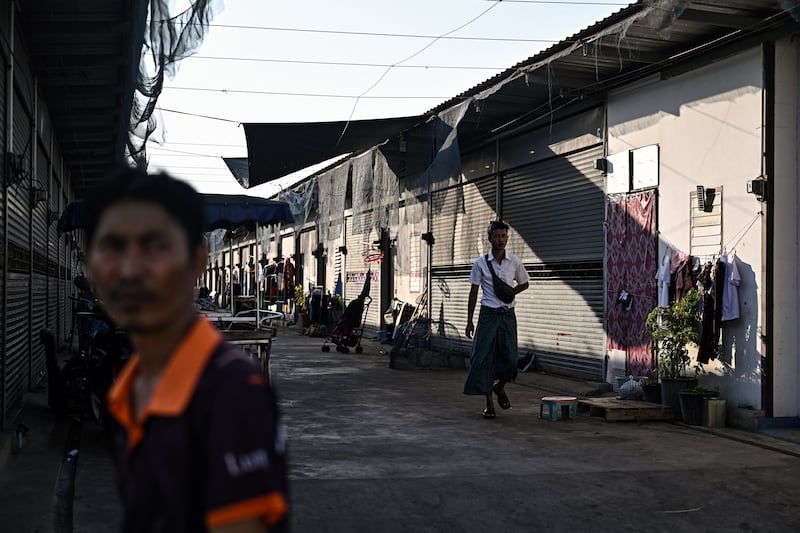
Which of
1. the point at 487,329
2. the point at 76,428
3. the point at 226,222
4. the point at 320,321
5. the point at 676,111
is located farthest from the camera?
the point at 320,321

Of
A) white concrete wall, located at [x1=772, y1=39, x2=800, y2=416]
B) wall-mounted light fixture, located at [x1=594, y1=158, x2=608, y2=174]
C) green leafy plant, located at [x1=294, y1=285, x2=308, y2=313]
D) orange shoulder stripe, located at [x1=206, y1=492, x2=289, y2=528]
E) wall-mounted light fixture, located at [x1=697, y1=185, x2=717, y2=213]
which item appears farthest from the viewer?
green leafy plant, located at [x1=294, y1=285, x2=308, y2=313]

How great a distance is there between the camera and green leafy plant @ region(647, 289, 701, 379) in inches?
336

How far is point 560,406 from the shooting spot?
861 cm

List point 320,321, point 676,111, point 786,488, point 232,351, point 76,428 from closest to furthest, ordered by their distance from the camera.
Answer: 1. point 232,351
2. point 786,488
3. point 76,428
4. point 676,111
5. point 320,321

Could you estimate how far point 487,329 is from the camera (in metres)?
8.53

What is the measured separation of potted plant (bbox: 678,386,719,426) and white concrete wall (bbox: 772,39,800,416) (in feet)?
2.10

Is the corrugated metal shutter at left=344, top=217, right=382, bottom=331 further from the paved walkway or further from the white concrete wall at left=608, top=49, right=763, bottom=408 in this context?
the paved walkway

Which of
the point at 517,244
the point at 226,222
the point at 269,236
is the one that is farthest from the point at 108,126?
the point at 269,236

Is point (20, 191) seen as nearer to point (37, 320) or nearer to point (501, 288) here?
point (37, 320)

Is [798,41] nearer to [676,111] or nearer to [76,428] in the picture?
[676,111]

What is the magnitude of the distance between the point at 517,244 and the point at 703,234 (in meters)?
4.89

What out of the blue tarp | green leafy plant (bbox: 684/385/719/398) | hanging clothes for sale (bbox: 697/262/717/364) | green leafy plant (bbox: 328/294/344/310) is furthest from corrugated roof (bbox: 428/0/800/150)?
green leafy plant (bbox: 328/294/344/310)

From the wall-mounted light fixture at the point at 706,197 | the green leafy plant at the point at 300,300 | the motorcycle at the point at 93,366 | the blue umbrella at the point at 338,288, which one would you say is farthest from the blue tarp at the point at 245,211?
the green leafy plant at the point at 300,300

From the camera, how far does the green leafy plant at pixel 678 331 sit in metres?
8.54
